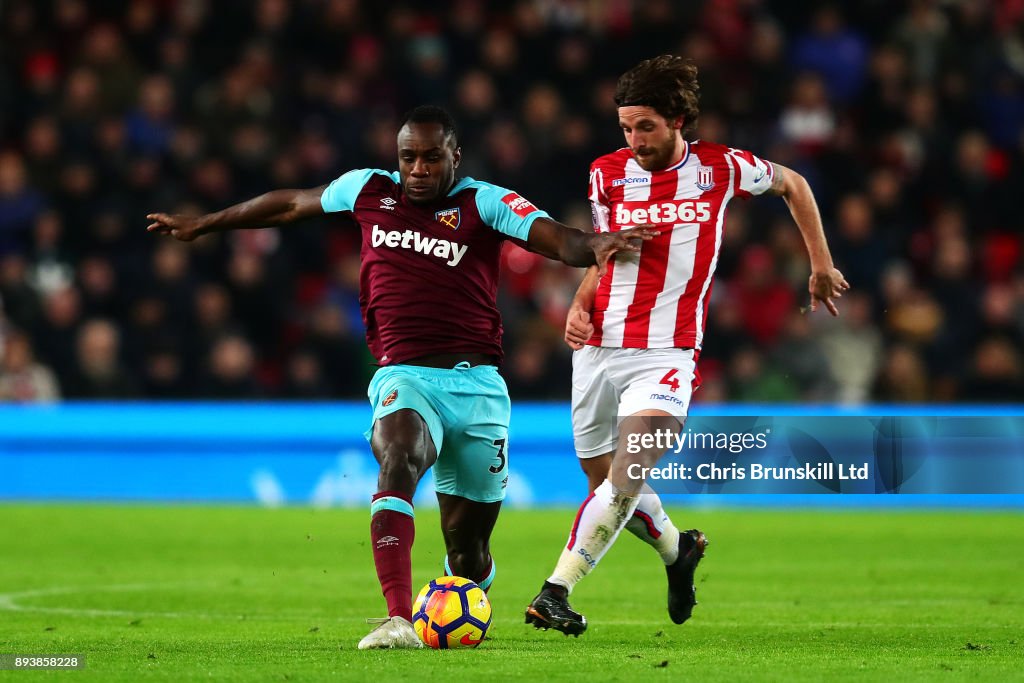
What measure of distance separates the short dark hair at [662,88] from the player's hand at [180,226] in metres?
1.85

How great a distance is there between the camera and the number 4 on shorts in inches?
275

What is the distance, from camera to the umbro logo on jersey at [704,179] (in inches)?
281

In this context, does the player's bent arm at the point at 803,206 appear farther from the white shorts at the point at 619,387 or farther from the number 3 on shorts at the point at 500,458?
the number 3 on shorts at the point at 500,458

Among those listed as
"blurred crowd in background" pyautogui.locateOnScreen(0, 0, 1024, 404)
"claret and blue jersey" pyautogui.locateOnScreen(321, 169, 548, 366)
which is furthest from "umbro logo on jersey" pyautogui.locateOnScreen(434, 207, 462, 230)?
"blurred crowd in background" pyautogui.locateOnScreen(0, 0, 1024, 404)

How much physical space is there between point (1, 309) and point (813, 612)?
31.2ft

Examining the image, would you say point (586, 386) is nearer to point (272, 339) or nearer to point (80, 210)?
point (272, 339)

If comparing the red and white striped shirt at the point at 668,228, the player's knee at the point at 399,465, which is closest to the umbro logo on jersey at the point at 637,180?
the red and white striped shirt at the point at 668,228

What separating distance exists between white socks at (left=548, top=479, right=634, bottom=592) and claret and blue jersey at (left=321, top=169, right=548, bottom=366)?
793mm

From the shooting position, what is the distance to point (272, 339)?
1582cm

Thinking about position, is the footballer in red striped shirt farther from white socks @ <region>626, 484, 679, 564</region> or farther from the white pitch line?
the white pitch line

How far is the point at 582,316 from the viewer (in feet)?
22.7

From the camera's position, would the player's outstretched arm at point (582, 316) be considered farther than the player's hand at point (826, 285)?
No

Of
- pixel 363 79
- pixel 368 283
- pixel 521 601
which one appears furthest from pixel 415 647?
pixel 363 79

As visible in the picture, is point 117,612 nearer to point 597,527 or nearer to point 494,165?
point 597,527
